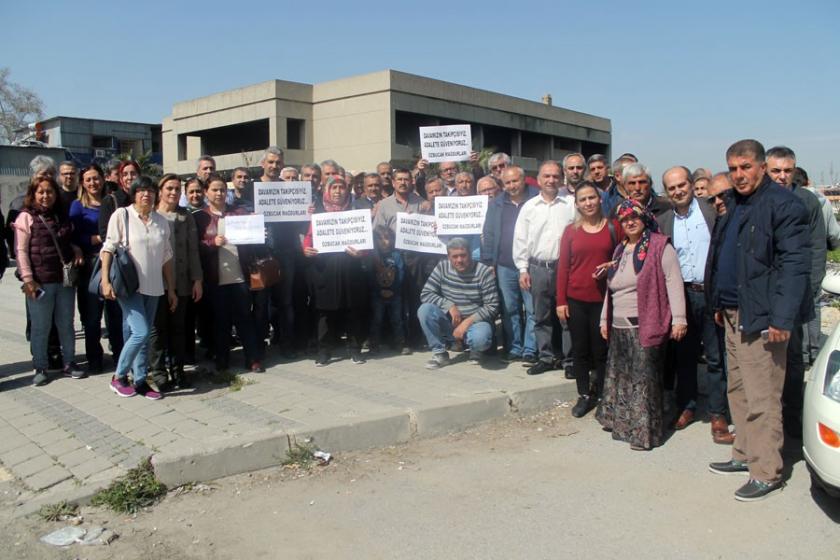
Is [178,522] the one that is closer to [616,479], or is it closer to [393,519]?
[393,519]

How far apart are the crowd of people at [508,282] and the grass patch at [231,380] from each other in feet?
1.04

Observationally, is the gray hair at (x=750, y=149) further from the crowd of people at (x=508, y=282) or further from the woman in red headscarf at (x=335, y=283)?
the woman in red headscarf at (x=335, y=283)

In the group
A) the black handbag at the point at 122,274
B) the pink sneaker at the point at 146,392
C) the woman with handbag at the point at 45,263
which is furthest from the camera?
the woman with handbag at the point at 45,263

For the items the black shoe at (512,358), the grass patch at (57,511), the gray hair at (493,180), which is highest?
the gray hair at (493,180)

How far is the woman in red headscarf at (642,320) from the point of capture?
5156 millimetres

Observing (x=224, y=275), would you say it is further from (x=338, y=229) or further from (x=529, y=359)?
(x=529, y=359)

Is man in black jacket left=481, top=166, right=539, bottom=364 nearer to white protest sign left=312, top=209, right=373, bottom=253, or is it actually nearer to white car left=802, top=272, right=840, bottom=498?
white protest sign left=312, top=209, right=373, bottom=253

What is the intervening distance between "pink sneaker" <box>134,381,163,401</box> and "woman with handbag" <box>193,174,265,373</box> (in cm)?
88

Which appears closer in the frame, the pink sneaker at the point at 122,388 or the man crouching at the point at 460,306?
the pink sneaker at the point at 122,388

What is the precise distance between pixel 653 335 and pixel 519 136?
45.8 meters

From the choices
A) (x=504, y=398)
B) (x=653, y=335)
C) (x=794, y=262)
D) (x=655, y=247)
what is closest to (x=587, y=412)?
(x=504, y=398)

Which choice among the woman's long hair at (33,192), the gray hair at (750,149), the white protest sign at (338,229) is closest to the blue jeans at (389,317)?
the white protest sign at (338,229)

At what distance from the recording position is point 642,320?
5.18 m

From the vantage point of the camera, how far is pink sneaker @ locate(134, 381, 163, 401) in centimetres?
609
